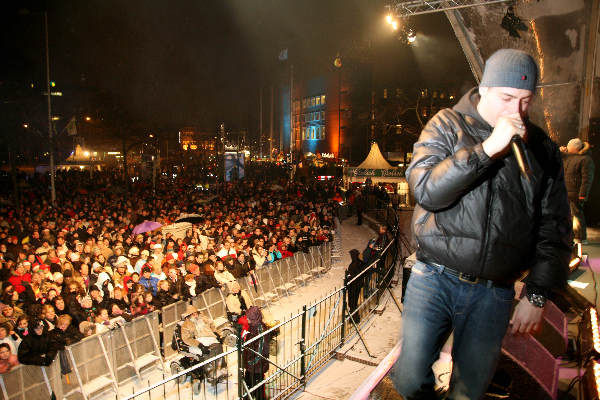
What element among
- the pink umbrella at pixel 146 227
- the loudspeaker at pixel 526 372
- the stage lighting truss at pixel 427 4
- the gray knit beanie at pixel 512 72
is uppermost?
the stage lighting truss at pixel 427 4

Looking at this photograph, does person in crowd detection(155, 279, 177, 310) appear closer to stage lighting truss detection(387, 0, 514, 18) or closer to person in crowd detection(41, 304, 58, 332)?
person in crowd detection(41, 304, 58, 332)

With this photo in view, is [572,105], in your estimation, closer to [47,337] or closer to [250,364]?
[250,364]

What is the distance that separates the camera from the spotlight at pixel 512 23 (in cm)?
1002

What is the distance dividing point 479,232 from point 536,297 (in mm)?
580

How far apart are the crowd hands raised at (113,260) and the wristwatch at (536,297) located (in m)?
6.64

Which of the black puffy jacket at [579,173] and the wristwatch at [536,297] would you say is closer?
the wristwatch at [536,297]

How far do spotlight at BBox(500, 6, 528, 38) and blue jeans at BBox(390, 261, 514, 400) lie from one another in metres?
10.8

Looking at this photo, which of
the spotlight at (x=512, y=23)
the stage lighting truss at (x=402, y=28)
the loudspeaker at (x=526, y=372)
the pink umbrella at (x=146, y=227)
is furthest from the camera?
the pink umbrella at (x=146, y=227)

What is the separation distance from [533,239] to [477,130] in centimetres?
56

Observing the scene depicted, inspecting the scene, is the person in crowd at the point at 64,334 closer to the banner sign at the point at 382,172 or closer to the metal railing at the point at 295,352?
the metal railing at the point at 295,352

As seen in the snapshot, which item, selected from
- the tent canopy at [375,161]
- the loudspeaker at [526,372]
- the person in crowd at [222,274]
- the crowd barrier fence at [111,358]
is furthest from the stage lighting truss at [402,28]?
the loudspeaker at [526,372]

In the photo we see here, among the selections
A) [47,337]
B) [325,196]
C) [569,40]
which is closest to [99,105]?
[325,196]

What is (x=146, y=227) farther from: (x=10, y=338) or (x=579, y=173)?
(x=579, y=173)

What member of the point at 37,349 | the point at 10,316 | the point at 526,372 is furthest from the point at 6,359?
the point at 526,372
